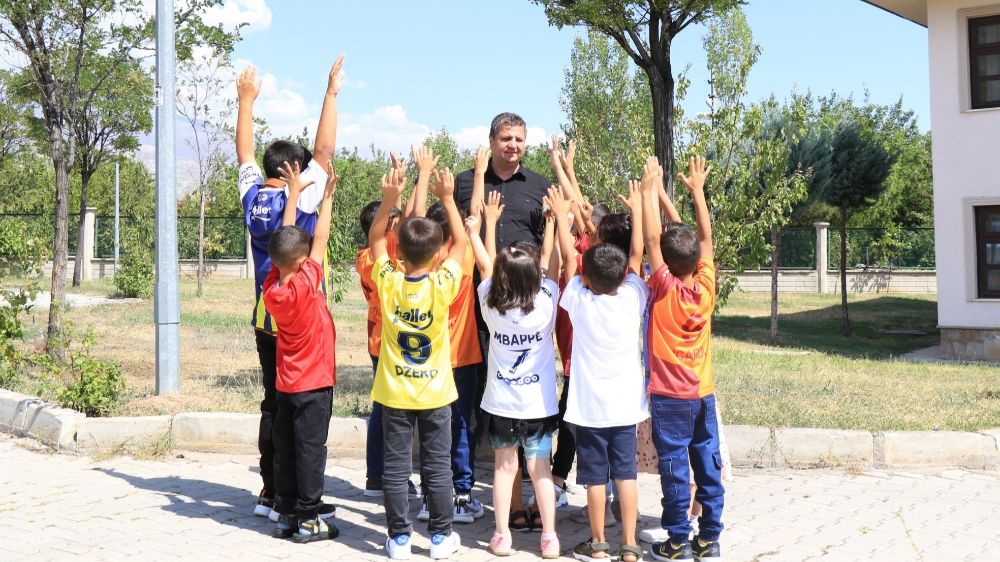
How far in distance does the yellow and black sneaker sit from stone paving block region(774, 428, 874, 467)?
10.6 ft

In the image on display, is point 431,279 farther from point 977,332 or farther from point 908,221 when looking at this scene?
point 908,221

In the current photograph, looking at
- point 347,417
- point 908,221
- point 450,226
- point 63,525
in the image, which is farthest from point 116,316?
point 908,221

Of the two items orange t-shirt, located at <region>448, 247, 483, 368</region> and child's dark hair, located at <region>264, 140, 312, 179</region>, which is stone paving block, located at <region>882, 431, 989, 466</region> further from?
child's dark hair, located at <region>264, 140, 312, 179</region>

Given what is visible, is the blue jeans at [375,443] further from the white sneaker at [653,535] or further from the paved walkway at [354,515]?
the white sneaker at [653,535]

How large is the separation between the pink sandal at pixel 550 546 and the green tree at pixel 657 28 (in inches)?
238

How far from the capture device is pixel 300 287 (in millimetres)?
4797

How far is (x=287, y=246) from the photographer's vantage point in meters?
4.75

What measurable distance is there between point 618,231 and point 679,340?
0.70 metres

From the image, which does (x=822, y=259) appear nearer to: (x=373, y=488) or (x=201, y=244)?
(x=201, y=244)

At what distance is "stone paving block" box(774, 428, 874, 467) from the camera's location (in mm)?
6500

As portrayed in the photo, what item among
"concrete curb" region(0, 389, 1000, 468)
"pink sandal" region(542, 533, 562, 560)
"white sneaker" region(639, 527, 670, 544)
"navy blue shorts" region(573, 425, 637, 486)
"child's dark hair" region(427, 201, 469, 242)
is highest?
"child's dark hair" region(427, 201, 469, 242)

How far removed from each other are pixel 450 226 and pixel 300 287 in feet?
2.72

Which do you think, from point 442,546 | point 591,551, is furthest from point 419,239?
point 591,551

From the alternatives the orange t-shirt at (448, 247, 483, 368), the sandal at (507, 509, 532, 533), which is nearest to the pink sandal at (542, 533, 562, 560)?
Answer: the sandal at (507, 509, 532, 533)
